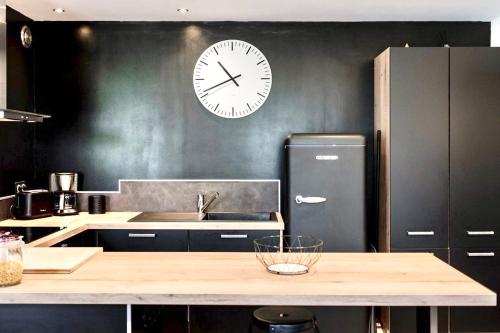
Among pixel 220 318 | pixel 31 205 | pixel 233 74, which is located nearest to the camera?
pixel 220 318

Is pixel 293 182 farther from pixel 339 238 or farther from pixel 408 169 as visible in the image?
pixel 408 169

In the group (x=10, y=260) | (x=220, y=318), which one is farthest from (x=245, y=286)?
(x=220, y=318)

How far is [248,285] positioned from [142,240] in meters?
2.11

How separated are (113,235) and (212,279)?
2.06m

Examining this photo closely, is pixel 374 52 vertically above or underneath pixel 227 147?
above

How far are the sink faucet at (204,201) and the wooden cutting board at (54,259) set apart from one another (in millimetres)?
1835

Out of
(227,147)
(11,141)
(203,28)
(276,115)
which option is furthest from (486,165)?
(11,141)

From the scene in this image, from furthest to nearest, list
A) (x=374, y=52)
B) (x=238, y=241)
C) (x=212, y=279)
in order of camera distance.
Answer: (x=374, y=52)
(x=238, y=241)
(x=212, y=279)

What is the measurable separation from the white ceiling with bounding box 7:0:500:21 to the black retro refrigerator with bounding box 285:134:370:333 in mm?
978

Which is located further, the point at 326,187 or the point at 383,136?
the point at 383,136

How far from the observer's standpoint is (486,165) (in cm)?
392

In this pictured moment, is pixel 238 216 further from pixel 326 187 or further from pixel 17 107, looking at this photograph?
pixel 17 107

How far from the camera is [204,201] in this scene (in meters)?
4.45

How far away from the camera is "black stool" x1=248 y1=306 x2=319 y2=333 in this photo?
221 cm
